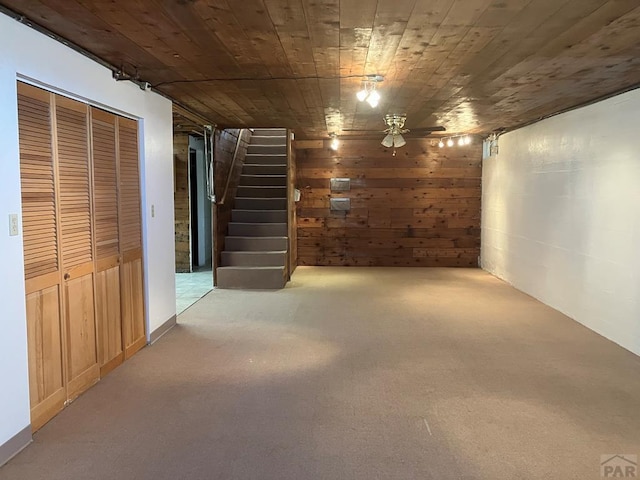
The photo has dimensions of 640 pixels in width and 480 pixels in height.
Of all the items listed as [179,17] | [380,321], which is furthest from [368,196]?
[179,17]

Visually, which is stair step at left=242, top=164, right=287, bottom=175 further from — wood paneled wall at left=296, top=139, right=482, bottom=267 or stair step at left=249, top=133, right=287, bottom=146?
stair step at left=249, top=133, right=287, bottom=146

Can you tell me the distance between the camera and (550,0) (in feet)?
7.43

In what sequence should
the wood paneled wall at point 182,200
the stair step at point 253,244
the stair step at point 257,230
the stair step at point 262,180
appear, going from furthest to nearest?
the stair step at point 262,180 < the wood paneled wall at point 182,200 < the stair step at point 257,230 < the stair step at point 253,244

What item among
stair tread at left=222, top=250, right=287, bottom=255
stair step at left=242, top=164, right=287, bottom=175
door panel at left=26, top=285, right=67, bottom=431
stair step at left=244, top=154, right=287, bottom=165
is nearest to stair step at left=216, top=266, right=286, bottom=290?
stair tread at left=222, top=250, right=287, bottom=255

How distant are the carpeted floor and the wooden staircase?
1.50m

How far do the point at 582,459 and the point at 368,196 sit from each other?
622 centimetres

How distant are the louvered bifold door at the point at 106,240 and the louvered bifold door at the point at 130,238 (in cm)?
8

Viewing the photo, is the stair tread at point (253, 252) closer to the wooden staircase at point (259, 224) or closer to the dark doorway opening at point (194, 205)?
the wooden staircase at point (259, 224)

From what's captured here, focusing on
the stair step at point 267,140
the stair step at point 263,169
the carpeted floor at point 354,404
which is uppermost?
the stair step at point 267,140

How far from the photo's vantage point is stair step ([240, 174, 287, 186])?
835 centimetres

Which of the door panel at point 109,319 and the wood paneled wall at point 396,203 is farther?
the wood paneled wall at point 396,203

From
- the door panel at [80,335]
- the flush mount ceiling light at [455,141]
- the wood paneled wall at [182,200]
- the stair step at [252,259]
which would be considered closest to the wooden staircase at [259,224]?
the stair step at [252,259]

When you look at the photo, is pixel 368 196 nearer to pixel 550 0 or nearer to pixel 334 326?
pixel 334 326

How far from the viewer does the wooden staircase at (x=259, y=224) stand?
660 centimetres
